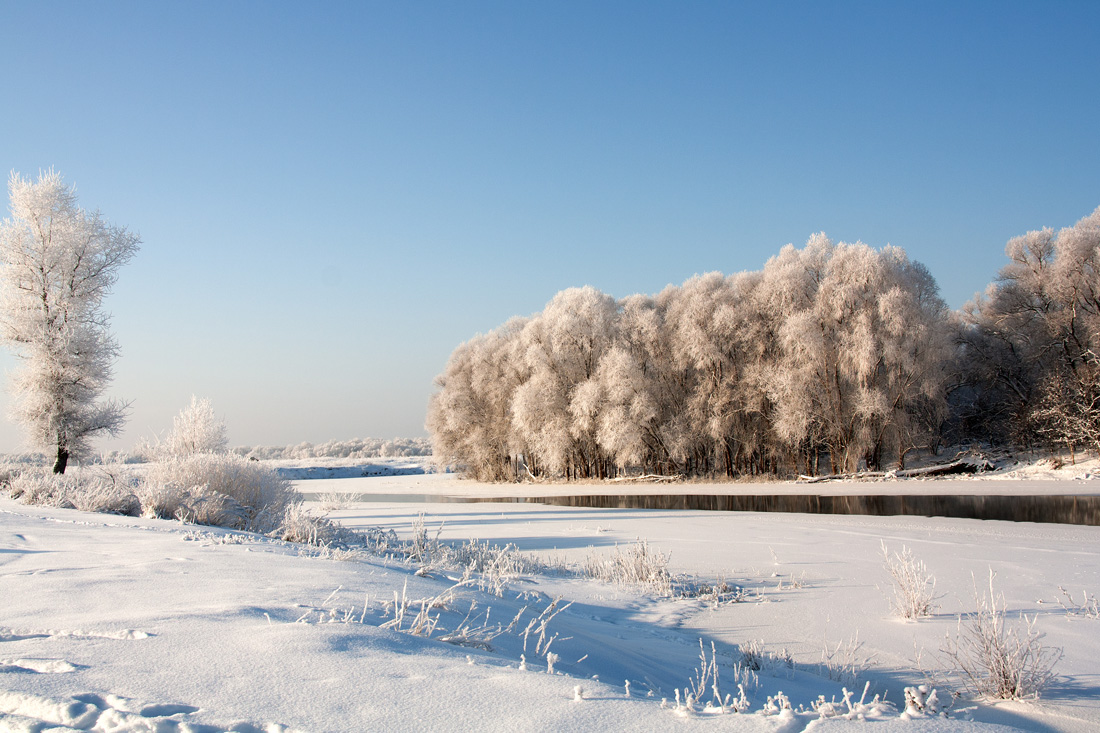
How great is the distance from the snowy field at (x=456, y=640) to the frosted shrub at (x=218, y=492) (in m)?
0.93

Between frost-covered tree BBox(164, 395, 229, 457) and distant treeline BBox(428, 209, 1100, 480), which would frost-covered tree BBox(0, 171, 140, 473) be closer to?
frost-covered tree BBox(164, 395, 229, 457)

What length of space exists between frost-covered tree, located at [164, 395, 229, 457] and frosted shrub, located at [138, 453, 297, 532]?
240 inches

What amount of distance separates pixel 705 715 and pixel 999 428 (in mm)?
36846

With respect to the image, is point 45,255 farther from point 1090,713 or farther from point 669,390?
point 669,390

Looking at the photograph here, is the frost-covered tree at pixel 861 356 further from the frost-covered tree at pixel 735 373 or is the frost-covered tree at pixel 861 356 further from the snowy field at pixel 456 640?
the snowy field at pixel 456 640

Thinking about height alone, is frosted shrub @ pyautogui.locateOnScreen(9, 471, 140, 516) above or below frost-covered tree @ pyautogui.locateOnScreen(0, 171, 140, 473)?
below

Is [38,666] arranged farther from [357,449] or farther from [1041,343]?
[357,449]

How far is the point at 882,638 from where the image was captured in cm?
491

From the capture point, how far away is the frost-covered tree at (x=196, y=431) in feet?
53.4

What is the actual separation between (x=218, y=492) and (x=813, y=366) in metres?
25.8

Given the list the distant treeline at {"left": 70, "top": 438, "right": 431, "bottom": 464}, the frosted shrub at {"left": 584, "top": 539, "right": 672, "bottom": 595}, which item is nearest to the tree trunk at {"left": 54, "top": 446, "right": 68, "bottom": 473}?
the frosted shrub at {"left": 584, "top": 539, "right": 672, "bottom": 595}

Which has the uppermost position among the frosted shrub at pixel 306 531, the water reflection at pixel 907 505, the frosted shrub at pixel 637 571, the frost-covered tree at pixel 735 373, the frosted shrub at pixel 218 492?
the frost-covered tree at pixel 735 373

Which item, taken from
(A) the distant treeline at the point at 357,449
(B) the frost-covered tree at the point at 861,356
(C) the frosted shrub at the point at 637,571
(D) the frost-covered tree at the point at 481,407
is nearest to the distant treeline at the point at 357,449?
(A) the distant treeline at the point at 357,449

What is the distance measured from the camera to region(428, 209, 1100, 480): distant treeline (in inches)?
1078
